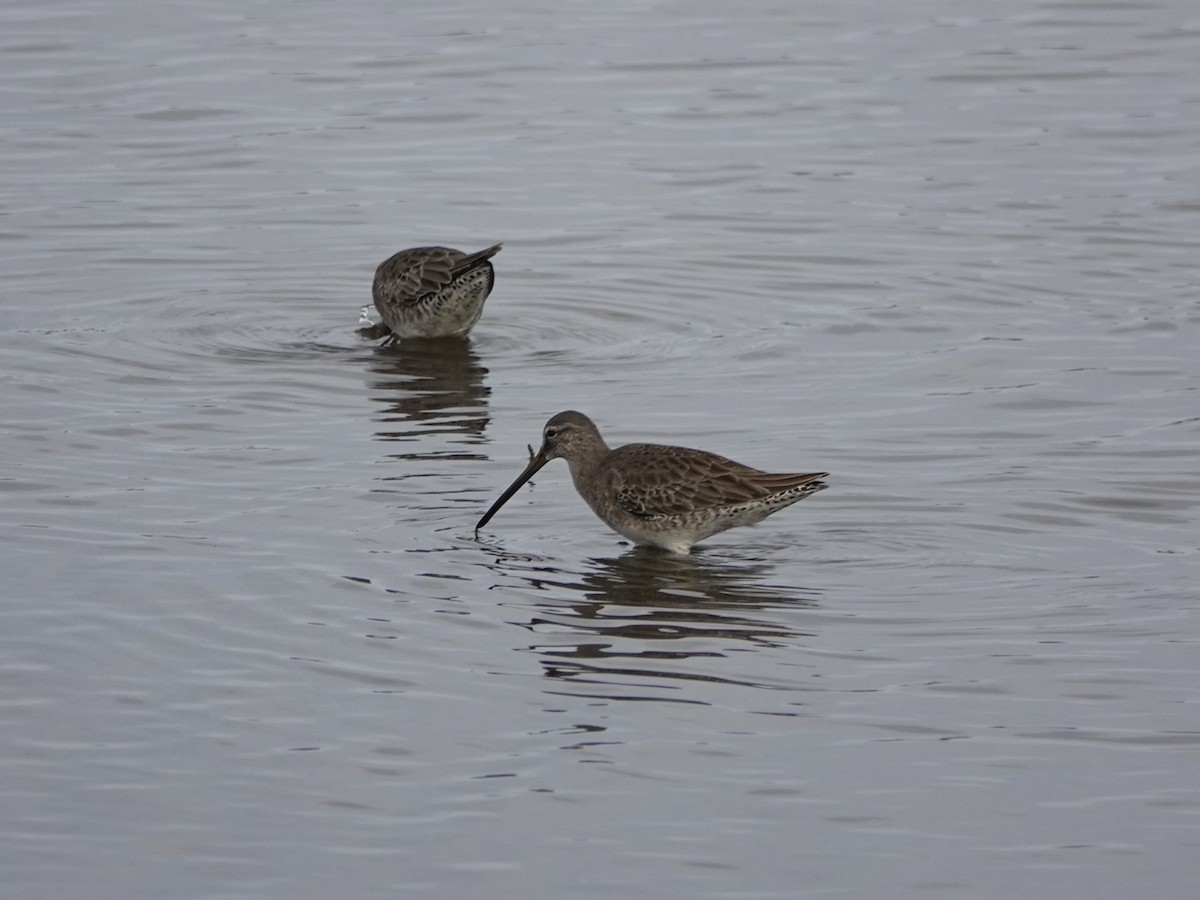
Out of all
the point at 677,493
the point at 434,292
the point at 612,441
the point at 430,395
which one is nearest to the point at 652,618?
the point at 677,493

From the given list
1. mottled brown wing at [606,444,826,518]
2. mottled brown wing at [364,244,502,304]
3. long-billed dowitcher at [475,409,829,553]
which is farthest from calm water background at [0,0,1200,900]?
mottled brown wing at [364,244,502,304]

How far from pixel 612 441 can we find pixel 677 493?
1752 mm

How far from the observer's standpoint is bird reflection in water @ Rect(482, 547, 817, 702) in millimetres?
7992

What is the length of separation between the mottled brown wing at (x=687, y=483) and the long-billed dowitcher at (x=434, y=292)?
436 centimetres

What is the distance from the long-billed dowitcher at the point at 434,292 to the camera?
46.2 ft

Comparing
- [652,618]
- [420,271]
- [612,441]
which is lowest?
[652,618]

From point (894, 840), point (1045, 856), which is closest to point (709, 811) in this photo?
point (894, 840)

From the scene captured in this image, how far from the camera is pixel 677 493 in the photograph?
31.8 ft

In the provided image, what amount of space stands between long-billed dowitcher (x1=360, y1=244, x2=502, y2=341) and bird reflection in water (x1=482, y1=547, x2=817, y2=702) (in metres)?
4.53

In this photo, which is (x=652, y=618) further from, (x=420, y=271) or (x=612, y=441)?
(x=420, y=271)

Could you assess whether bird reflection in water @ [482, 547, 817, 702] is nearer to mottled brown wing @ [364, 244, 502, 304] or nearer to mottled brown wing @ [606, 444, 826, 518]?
mottled brown wing @ [606, 444, 826, 518]

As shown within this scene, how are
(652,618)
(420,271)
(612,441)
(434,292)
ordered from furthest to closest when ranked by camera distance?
(420,271) → (434,292) → (612,441) → (652,618)

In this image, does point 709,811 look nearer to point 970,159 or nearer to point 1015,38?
point 970,159

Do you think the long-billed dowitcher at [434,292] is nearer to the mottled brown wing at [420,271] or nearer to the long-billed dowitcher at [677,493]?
the mottled brown wing at [420,271]
